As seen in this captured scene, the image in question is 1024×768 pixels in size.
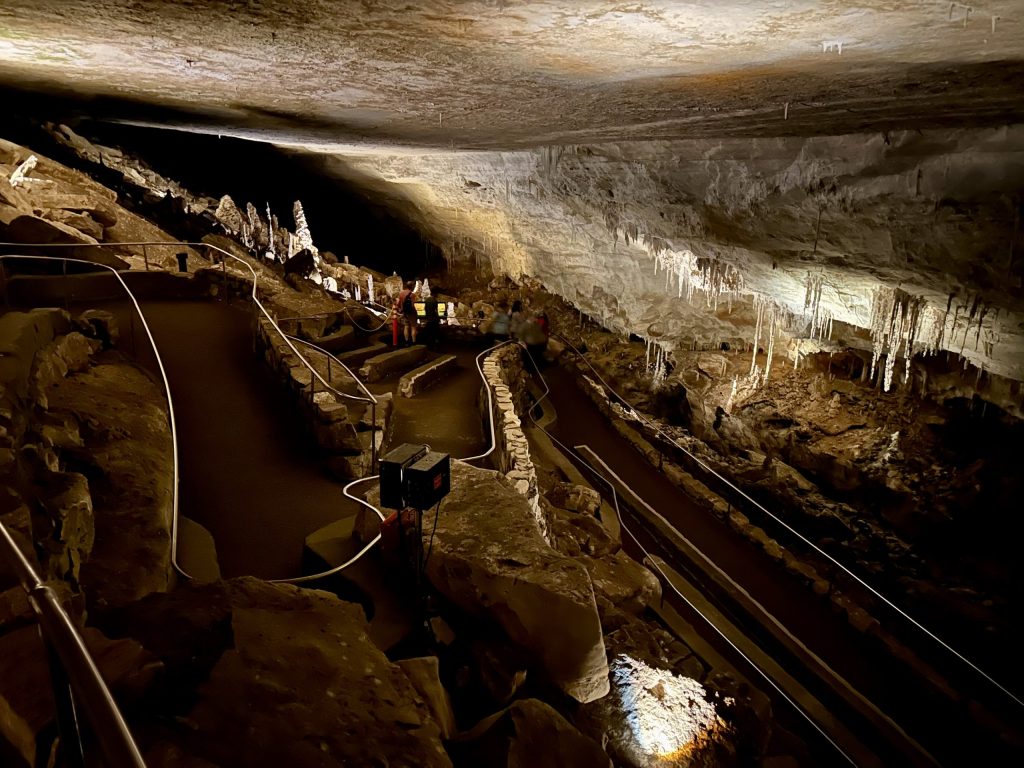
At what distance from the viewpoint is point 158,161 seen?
23.5 metres

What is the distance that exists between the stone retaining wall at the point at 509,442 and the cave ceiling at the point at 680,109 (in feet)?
12.0

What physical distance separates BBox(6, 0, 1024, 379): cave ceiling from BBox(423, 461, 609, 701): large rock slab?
11.0 ft

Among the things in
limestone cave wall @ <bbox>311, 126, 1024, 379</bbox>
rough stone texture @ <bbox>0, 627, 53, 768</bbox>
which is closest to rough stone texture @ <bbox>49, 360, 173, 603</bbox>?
rough stone texture @ <bbox>0, 627, 53, 768</bbox>

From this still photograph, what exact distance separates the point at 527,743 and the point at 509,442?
15.4 feet

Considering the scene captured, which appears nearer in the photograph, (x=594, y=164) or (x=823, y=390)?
(x=594, y=164)

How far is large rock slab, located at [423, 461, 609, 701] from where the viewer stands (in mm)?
4008

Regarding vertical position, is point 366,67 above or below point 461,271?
above

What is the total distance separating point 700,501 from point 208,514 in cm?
830

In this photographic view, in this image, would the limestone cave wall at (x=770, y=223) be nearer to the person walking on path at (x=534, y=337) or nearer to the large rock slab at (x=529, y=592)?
the person walking on path at (x=534, y=337)

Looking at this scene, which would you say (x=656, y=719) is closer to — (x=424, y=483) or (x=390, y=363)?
(x=424, y=483)

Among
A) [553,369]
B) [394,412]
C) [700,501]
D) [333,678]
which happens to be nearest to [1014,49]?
[333,678]

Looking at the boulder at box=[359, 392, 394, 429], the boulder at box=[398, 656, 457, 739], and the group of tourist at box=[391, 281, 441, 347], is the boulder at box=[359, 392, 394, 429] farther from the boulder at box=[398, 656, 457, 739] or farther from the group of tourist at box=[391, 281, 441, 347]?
the boulder at box=[398, 656, 457, 739]

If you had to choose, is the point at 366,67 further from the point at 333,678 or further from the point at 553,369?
the point at 553,369

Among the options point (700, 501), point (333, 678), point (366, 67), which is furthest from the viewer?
point (700, 501)
